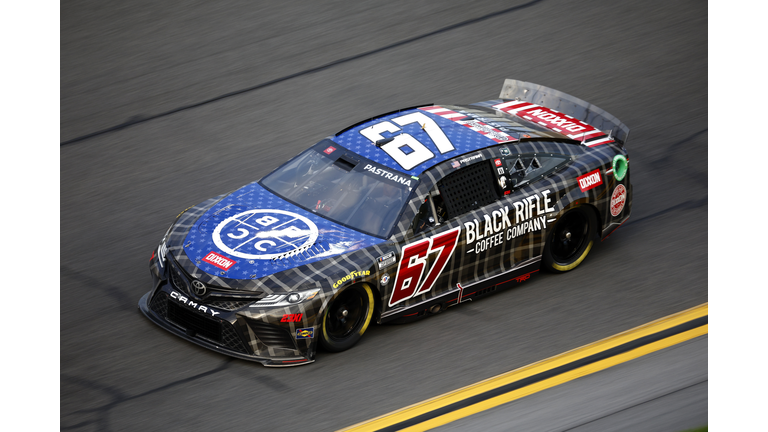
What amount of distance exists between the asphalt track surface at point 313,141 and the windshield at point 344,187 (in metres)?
0.99

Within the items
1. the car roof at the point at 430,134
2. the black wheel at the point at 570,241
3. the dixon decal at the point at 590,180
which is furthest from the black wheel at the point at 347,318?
the dixon decal at the point at 590,180

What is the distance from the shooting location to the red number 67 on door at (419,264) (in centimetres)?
719

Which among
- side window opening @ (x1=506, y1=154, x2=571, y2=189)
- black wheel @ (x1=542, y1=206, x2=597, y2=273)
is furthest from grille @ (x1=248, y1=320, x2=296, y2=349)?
black wheel @ (x1=542, y1=206, x2=597, y2=273)

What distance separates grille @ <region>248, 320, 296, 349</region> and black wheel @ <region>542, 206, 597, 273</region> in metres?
2.77

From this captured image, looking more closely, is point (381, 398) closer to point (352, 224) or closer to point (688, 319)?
point (352, 224)

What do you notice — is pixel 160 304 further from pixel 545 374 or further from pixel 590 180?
pixel 590 180

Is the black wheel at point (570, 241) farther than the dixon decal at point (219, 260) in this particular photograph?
Yes

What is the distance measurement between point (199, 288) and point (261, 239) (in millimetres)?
Result: 670

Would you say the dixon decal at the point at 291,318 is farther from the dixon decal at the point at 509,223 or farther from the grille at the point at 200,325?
the dixon decal at the point at 509,223

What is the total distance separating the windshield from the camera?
290 inches

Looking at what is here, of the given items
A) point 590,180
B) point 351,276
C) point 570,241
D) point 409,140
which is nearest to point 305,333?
point 351,276

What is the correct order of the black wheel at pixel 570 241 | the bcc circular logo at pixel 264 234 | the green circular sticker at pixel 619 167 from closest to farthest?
1. the bcc circular logo at pixel 264 234
2. the black wheel at pixel 570 241
3. the green circular sticker at pixel 619 167

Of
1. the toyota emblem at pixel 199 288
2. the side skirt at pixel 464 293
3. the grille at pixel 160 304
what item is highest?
the toyota emblem at pixel 199 288

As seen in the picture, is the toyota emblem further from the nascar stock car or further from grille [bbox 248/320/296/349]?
grille [bbox 248/320/296/349]
